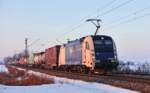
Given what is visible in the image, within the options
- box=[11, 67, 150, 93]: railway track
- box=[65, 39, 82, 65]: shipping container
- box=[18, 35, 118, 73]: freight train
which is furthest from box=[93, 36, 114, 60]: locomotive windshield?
box=[11, 67, 150, 93]: railway track

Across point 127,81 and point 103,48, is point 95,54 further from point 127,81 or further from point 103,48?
point 127,81

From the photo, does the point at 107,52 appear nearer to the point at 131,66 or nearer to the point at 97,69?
the point at 97,69

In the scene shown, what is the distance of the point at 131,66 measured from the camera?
149 ft

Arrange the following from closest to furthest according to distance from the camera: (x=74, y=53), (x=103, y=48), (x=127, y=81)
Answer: (x=127, y=81) < (x=103, y=48) < (x=74, y=53)

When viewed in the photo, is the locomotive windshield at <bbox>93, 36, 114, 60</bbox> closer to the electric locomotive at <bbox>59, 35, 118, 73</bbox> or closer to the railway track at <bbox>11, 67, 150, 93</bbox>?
the electric locomotive at <bbox>59, 35, 118, 73</bbox>

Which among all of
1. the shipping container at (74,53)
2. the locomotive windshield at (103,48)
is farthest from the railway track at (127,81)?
the shipping container at (74,53)

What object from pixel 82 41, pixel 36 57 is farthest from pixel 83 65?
pixel 36 57

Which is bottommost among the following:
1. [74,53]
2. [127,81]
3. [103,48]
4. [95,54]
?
[127,81]

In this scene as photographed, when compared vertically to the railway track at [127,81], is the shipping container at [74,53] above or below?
above

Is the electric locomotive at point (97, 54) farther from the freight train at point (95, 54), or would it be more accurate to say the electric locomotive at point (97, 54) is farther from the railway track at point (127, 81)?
the railway track at point (127, 81)

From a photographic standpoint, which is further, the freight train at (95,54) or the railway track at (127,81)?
the freight train at (95,54)

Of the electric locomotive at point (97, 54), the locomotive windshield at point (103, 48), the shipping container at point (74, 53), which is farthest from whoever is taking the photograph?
the shipping container at point (74, 53)

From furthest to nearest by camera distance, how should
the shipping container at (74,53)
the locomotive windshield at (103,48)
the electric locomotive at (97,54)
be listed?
the shipping container at (74,53) < the locomotive windshield at (103,48) < the electric locomotive at (97,54)

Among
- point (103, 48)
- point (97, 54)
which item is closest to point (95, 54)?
point (97, 54)
